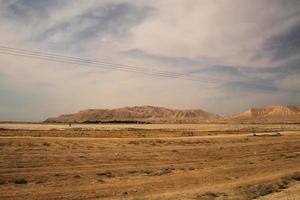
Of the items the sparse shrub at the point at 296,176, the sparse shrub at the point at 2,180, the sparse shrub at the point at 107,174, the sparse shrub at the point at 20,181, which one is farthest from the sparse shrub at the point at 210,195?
the sparse shrub at the point at 2,180

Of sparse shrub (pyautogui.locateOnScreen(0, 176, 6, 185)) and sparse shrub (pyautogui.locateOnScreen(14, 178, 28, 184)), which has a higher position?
sparse shrub (pyautogui.locateOnScreen(0, 176, 6, 185))

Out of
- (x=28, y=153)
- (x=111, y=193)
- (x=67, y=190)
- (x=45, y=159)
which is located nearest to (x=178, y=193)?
(x=111, y=193)

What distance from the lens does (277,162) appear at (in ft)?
86.3

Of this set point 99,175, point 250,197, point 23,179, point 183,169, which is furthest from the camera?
point 183,169

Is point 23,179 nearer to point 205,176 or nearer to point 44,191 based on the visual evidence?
point 44,191

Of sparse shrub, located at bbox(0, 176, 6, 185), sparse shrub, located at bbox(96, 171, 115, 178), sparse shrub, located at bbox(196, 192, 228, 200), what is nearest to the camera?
sparse shrub, located at bbox(196, 192, 228, 200)

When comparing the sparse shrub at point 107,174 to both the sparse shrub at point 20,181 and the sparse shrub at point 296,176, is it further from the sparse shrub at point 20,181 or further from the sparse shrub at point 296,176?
the sparse shrub at point 296,176

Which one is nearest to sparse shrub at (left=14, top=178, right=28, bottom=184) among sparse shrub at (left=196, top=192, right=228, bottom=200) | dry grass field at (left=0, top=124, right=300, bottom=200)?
dry grass field at (left=0, top=124, right=300, bottom=200)

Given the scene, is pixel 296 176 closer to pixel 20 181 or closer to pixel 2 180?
pixel 20 181

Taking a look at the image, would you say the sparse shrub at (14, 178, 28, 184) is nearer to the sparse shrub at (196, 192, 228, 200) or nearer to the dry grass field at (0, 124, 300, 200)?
the dry grass field at (0, 124, 300, 200)

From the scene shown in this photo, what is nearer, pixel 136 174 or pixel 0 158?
pixel 136 174

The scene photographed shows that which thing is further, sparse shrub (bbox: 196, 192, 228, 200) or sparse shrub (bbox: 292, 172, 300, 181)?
sparse shrub (bbox: 292, 172, 300, 181)

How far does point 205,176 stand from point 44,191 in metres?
8.85

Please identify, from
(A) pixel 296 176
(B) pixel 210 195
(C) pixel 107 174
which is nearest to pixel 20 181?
(C) pixel 107 174
